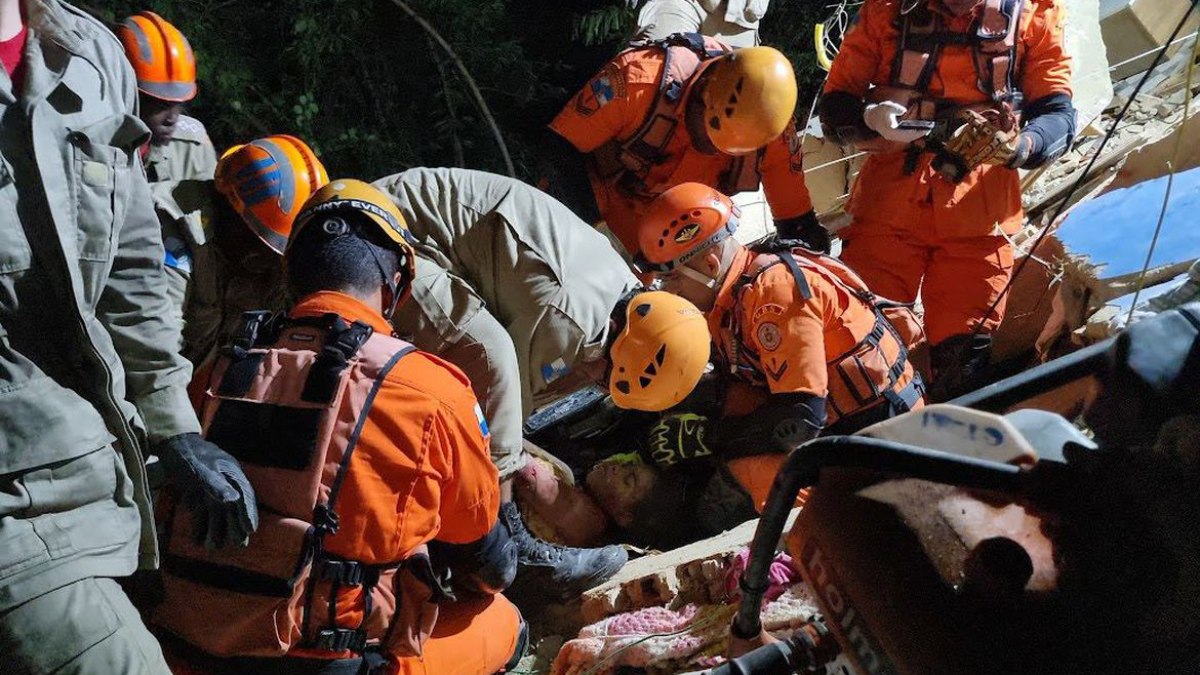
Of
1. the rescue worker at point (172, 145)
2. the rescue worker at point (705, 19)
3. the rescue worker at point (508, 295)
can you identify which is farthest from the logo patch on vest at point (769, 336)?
the rescue worker at point (705, 19)

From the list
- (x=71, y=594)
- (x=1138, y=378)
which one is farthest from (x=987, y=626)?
(x=71, y=594)

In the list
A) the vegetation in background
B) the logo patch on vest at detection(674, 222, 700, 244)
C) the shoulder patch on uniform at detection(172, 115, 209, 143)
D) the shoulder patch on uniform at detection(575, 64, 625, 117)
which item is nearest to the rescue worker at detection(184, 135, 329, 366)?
the shoulder patch on uniform at detection(172, 115, 209, 143)

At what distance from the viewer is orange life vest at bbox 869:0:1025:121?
14.8 feet

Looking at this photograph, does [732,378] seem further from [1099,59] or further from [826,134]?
[1099,59]

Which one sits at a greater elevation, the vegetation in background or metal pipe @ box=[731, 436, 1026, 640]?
metal pipe @ box=[731, 436, 1026, 640]

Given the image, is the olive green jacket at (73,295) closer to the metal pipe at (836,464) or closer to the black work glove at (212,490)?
the black work glove at (212,490)

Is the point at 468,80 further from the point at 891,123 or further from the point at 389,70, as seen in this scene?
the point at 891,123

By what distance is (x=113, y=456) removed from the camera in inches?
91.3

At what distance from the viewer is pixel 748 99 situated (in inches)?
191

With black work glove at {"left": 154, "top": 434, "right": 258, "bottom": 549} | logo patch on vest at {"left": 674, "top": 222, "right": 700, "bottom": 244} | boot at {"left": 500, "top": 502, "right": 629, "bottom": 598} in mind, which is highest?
black work glove at {"left": 154, "top": 434, "right": 258, "bottom": 549}

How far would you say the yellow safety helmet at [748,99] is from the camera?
486 centimetres

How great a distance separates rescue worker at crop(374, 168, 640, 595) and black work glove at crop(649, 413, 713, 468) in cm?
79

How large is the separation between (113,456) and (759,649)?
5.46 feet

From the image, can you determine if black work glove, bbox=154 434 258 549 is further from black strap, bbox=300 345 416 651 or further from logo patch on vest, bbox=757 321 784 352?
logo patch on vest, bbox=757 321 784 352
